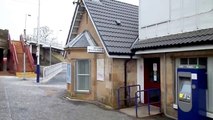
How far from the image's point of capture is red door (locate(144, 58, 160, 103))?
1241 cm

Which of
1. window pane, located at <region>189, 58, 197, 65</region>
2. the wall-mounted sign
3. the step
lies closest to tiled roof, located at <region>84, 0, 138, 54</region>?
the wall-mounted sign

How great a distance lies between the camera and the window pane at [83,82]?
14.7 m

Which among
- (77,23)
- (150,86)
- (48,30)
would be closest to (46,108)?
(150,86)

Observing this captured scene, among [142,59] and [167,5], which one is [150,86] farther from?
[167,5]

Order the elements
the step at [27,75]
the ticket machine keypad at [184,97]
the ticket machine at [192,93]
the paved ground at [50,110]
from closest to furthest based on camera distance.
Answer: the ticket machine at [192,93], the ticket machine keypad at [184,97], the paved ground at [50,110], the step at [27,75]

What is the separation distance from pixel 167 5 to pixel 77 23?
6.47 metres

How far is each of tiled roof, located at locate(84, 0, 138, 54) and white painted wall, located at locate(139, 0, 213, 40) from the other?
1.02m

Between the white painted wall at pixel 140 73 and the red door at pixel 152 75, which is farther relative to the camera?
the white painted wall at pixel 140 73

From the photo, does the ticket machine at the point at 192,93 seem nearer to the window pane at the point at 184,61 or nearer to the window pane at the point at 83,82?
the window pane at the point at 184,61

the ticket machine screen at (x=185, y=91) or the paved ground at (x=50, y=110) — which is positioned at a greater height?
the ticket machine screen at (x=185, y=91)

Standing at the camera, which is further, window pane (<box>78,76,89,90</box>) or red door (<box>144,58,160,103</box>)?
window pane (<box>78,76,89,90</box>)

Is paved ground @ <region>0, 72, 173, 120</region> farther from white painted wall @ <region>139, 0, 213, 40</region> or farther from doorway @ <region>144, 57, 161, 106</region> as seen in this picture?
white painted wall @ <region>139, 0, 213, 40</region>

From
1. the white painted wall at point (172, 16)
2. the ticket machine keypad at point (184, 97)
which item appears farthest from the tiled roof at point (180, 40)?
the ticket machine keypad at point (184, 97)

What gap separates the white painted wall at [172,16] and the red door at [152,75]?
113 cm
